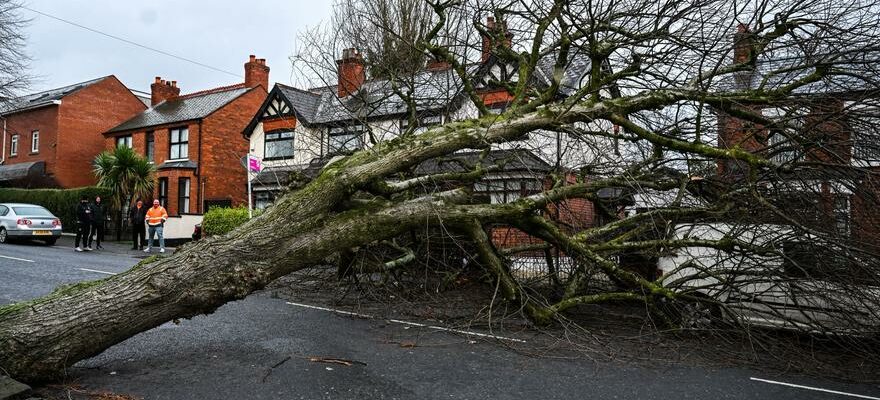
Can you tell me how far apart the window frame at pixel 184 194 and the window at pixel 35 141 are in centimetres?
1138

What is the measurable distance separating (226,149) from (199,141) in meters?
1.49

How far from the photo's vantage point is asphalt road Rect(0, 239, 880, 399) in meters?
4.17

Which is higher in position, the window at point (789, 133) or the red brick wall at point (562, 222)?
the window at point (789, 133)

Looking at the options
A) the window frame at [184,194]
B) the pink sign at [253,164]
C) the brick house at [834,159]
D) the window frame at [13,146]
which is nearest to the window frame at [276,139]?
the window frame at [184,194]

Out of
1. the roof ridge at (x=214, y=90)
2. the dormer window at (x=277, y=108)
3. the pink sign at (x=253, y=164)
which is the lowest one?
the pink sign at (x=253, y=164)

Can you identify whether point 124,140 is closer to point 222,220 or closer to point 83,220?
point 222,220

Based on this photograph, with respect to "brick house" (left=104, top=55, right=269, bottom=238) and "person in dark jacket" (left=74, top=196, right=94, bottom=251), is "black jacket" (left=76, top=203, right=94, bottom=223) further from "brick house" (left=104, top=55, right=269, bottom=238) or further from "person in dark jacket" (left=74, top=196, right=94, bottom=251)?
"brick house" (left=104, top=55, right=269, bottom=238)

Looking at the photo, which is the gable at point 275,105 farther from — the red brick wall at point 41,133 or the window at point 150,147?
the red brick wall at point 41,133

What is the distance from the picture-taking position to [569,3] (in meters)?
7.16

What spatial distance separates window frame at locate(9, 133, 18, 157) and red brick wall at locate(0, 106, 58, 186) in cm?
11

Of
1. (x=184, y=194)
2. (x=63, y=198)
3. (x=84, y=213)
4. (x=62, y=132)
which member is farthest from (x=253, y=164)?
(x=62, y=132)

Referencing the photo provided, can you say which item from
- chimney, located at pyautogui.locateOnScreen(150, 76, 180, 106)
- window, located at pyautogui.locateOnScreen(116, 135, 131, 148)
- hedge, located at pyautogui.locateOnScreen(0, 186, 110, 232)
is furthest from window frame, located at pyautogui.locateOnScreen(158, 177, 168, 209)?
chimney, located at pyautogui.locateOnScreen(150, 76, 180, 106)

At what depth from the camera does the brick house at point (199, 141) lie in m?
25.1

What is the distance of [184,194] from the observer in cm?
2519
